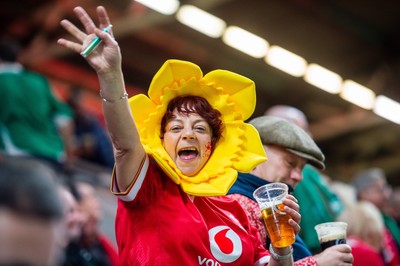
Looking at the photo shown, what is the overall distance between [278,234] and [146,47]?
28.0 feet

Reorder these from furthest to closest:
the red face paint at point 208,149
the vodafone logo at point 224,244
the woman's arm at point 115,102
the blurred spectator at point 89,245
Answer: the blurred spectator at point 89,245 → the red face paint at point 208,149 → the vodafone logo at point 224,244 → the woman's arm at point 115,102

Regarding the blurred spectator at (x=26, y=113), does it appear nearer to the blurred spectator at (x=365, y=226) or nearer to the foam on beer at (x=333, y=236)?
the blurred spectator at (x=365, y=226)

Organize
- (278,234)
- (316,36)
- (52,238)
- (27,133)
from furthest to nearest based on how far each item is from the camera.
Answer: (316,36)
(27,133)
(278,234)
(52,238)

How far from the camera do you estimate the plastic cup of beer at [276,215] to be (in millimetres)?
2467

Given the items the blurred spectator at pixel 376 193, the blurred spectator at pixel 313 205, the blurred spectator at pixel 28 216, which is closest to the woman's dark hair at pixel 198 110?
the blurred spectator at pixel 313 205

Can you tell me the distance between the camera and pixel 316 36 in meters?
9.70

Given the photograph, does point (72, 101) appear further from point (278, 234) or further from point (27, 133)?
point (278, 234)

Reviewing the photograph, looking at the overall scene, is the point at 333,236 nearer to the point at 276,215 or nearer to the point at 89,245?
the point at 276,215

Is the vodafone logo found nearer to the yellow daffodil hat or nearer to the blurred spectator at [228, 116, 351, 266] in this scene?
the yellow daffodil hat

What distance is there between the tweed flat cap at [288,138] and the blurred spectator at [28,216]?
192cm

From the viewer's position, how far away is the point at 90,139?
7.09 metres

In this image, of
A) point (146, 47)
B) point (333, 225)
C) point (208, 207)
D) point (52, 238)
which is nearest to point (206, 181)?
point (208, 207)

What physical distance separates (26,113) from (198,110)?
2430 millimetres

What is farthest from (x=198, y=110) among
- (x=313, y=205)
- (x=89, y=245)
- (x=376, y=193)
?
(x=376, y=193)
